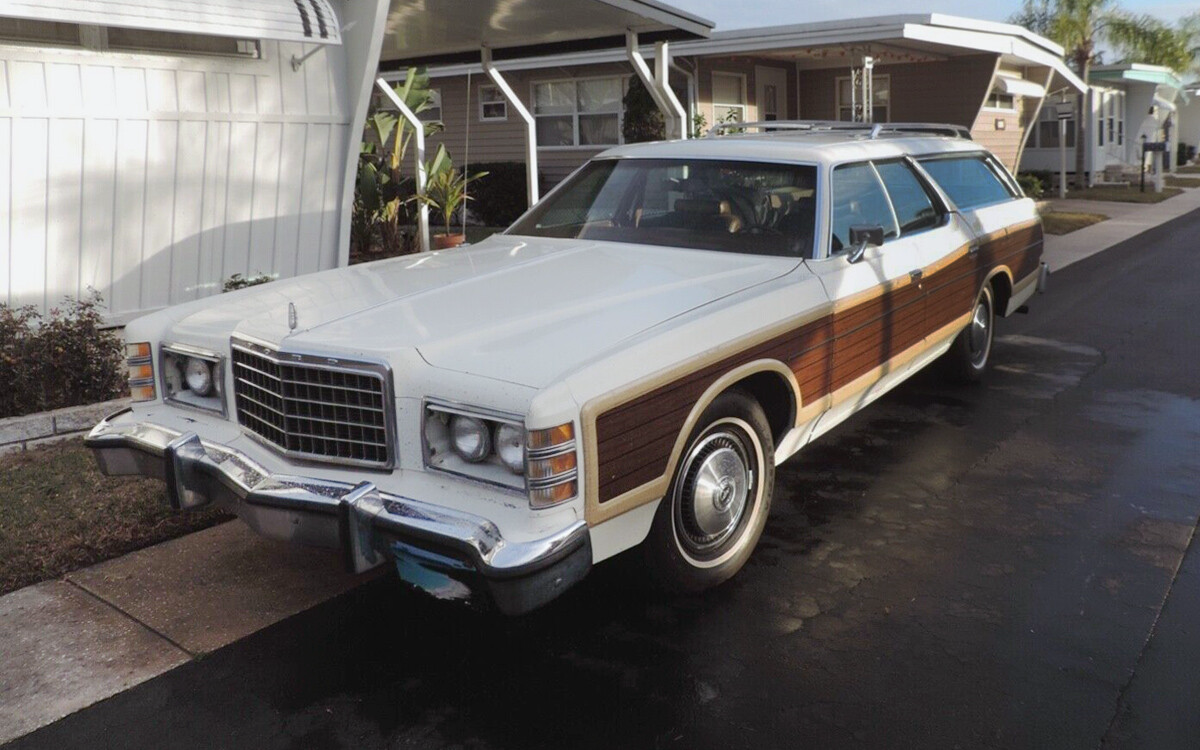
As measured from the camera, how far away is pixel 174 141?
27.2 feet

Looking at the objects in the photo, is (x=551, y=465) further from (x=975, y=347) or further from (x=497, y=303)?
(x=975, y=347)

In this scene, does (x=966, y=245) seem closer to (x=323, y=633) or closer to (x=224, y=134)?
(x=323, y=633)

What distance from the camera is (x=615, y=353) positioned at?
351 cm

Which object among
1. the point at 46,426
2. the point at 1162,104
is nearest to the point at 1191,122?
the point at 1162,104

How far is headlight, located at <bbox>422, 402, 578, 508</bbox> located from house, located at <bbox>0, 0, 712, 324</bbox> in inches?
189

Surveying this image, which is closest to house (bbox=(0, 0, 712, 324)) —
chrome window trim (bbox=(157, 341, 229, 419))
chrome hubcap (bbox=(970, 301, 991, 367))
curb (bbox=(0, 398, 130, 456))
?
curb (bbox=(0, 398, 130, 456))

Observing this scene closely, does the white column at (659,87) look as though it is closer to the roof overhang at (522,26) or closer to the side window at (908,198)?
the roof overhang at (522,26)

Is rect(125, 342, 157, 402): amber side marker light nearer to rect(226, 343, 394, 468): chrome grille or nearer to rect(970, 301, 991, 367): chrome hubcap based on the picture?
rect(226, 343, 394, 468): chrome grille

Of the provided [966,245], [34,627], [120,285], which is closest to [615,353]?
[34,627]

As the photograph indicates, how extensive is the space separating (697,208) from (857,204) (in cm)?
84

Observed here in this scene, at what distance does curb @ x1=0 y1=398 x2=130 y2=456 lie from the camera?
6043mm

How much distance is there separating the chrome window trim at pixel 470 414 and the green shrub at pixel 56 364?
4061 mm

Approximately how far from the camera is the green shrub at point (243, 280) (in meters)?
8.33

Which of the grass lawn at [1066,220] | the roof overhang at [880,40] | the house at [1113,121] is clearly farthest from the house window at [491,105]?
the house at [1113,121]
